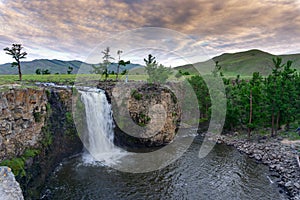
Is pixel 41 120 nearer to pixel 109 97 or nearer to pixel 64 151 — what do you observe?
pixel 64 151

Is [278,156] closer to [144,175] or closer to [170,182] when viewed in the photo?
[170,182]

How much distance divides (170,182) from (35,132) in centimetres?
1555

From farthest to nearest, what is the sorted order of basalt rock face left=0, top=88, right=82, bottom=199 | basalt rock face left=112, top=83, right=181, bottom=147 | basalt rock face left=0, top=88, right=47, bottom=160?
1. basalt rock face left=112, top=83, right=181, bottom=147
2. basalt rock face left=0, top=88, right=82, bottom=199
3. basalt rock face left=0, top=88, right=47, bottom=160

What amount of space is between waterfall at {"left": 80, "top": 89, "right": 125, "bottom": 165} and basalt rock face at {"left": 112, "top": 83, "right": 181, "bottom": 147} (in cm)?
143

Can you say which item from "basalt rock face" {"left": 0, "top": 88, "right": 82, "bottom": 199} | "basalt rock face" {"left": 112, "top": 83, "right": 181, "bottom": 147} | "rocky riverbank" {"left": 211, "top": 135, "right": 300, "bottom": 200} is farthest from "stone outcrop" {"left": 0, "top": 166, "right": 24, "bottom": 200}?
"rocky riverbank" {"left": 211, "top": 135, "right": 300, "bottom": 200}

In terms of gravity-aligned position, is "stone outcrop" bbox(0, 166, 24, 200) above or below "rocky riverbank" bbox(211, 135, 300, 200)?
above

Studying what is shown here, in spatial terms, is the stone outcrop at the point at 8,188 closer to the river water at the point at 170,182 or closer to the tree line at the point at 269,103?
the river water at the point at 170,182

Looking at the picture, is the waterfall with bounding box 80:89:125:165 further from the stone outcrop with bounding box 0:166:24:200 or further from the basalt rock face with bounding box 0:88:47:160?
the stone outcrop with bounding box 0:166:24:200

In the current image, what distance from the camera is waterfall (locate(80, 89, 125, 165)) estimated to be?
29147 millimetres

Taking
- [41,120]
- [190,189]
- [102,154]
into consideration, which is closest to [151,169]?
[190,189]

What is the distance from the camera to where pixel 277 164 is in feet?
86.7

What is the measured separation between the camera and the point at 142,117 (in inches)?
1282

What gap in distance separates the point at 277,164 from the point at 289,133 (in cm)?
1334

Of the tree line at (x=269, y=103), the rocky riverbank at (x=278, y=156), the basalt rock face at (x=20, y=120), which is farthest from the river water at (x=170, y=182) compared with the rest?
the tree line at (x=269, y=103)
